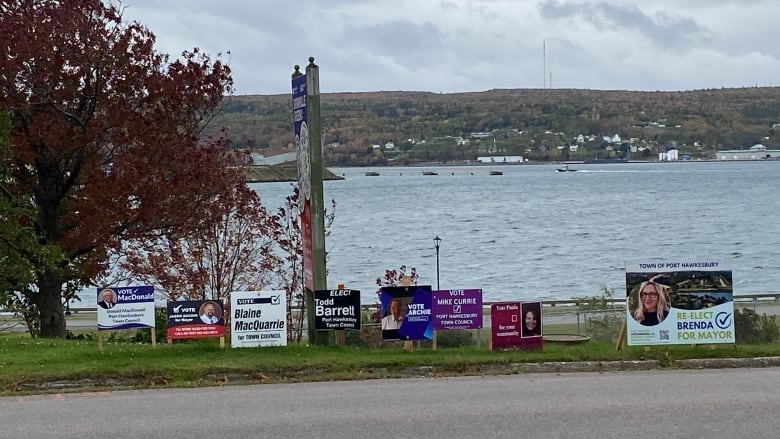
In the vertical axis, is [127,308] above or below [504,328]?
above

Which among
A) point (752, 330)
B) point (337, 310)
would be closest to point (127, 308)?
point (337, 310)

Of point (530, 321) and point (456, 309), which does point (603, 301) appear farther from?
point (456, 309)

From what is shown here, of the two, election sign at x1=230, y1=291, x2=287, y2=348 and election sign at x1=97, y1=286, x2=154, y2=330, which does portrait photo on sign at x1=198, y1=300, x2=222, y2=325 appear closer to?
election sign at x1=230, y1=291, x2=287, y2=348

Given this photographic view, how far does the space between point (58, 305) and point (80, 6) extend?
6670mm

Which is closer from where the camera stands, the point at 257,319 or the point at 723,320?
the point at 723,320

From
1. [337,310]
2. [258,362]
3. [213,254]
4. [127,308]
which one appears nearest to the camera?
[258,362]

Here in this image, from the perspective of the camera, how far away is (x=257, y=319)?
15836 millimetres

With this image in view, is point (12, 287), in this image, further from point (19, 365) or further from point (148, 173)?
point (19, 365)

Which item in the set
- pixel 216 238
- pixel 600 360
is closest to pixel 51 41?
pixel 216 238

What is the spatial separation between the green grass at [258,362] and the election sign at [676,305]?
213 millimetres

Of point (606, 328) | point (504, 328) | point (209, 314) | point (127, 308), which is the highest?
point (127, 308)

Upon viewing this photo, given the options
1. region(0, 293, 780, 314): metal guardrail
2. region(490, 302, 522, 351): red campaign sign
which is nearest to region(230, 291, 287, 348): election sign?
region(490, 302, 522, 351): red campaign sign

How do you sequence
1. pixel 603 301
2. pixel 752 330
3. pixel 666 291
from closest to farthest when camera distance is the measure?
→ pixel 666 291 → pixel 752 330 → pixel 603 301

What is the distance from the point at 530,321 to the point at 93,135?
10.8m
